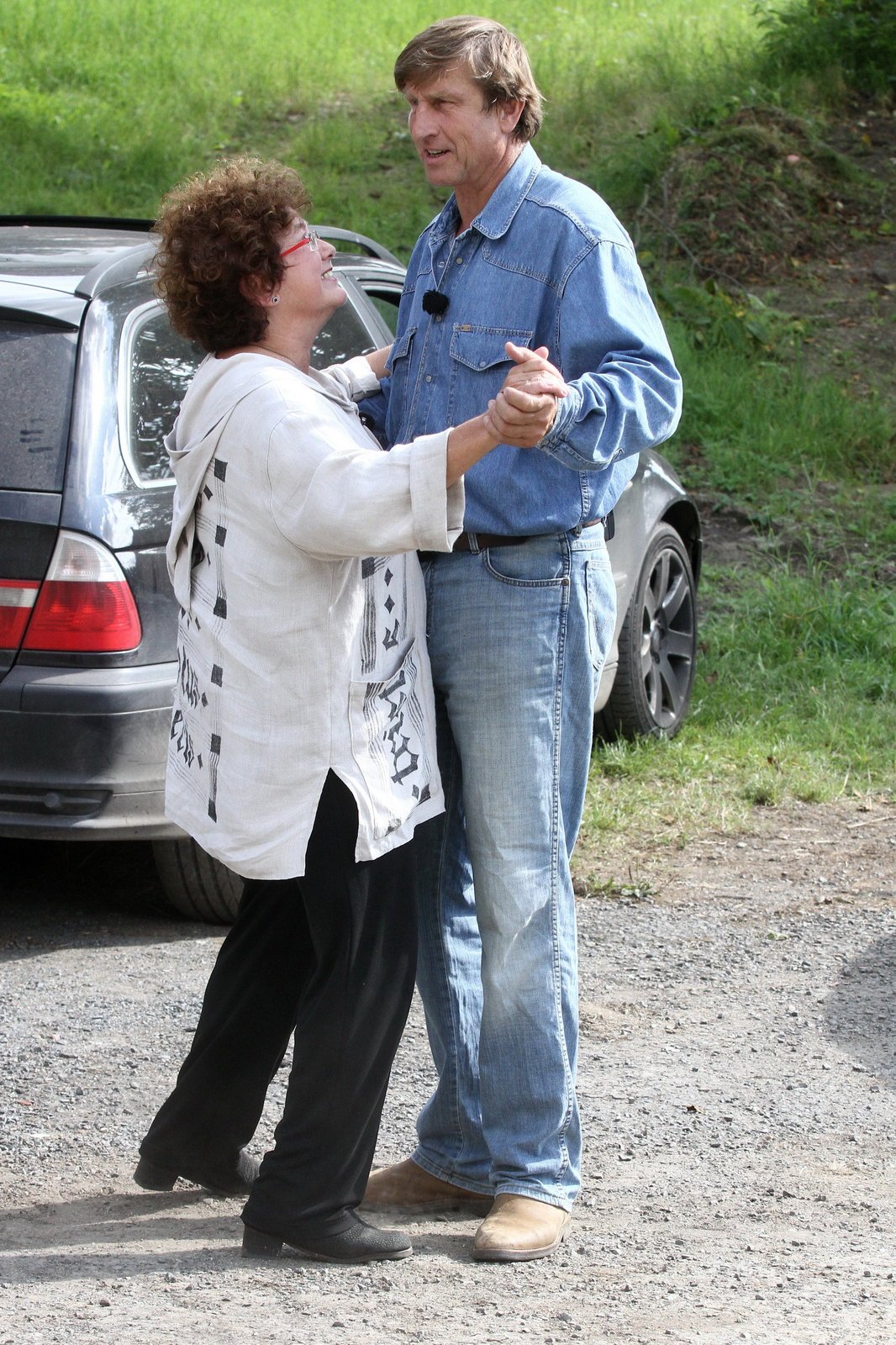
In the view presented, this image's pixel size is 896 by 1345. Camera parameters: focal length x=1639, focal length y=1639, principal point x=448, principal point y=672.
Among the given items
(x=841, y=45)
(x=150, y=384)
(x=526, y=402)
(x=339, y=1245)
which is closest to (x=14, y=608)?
(x=150, y=384)

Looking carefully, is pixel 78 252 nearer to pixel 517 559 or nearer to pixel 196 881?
pixel 196 881

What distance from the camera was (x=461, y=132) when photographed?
287cm

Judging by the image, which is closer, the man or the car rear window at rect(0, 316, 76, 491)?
the man

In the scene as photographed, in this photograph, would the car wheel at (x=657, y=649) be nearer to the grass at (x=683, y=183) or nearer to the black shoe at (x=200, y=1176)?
the grass at (x=683, y=183)

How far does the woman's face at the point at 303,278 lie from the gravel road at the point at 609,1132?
1662mm

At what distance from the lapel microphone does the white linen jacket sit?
246 millimetres

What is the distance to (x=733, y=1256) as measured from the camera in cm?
290

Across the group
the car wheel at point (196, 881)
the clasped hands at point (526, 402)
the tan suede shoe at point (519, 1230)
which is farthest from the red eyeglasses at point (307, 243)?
the car wheel at point (196, 881)

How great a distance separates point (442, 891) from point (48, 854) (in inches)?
99.3

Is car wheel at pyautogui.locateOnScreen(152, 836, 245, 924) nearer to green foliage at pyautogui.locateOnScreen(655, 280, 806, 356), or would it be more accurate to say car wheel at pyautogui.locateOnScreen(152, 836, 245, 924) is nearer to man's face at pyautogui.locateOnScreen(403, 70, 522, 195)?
man's face at pyautogui.locateOnScreen(403, 70, 522, 195)

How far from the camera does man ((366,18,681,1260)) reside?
9.30 ft

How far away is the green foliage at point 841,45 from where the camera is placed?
13.6 metres

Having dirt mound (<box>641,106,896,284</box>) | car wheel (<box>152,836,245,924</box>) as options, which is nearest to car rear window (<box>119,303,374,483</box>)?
car wheel (<box>152,836,245,924</box>)

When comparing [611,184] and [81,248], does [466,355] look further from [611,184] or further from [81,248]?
[611,184]
